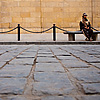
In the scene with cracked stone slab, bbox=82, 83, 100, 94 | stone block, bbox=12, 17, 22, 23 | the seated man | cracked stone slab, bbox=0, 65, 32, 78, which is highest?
stone block, bbox=12, 17, 22, 23

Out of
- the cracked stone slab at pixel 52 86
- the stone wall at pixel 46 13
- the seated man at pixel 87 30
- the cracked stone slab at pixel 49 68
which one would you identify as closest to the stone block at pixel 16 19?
the stone wall at pixel 46 13

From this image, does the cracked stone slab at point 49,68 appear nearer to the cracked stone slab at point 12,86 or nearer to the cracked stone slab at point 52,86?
the cracked stone slab at point 52,86

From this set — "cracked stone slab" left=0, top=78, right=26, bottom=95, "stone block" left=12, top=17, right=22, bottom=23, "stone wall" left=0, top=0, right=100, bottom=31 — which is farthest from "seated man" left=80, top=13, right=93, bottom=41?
"cracked stone slab" left=0, top=78, right=26, bottom=95

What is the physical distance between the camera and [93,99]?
1.17m

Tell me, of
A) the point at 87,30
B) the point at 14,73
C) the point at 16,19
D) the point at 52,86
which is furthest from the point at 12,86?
the point at 16,19

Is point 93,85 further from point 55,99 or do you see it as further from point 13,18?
point 13,18

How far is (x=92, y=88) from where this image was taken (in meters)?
1.41

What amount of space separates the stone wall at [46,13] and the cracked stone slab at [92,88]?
14.2 metres

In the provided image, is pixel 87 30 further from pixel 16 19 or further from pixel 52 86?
A: pixel 52 86

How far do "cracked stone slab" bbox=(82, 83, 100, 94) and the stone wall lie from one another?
46.5 feet

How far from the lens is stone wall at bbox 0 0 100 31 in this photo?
51.4 ft

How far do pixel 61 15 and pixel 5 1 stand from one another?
5.85m

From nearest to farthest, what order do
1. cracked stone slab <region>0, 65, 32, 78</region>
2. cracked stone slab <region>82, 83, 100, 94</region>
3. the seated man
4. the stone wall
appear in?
cracked stone slab <region>82, 83, 100, 94</region> < cracked stone slab <region>0, 65, 32, 78</region> < the seated man < the stone wall

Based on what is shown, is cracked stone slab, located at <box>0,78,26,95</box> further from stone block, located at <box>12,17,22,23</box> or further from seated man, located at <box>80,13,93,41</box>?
stone block, located at <box>12,17,22,23</box>
